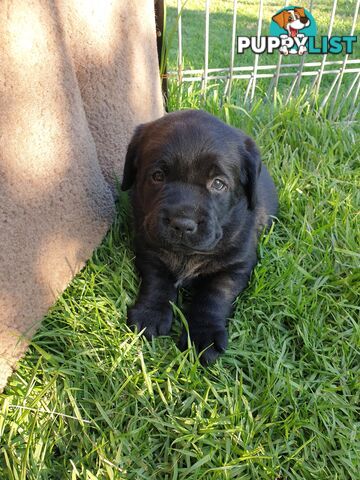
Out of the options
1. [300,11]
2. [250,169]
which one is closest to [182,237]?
[250,169]

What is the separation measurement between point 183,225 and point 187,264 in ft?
1.41

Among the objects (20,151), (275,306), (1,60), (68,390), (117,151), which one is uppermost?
(1,60)

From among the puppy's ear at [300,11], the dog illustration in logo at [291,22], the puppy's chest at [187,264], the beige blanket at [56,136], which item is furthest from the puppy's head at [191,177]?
the puppy's ear at [300,11]

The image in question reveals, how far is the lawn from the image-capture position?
1619mm

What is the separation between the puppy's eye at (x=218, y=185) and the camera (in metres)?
2.05

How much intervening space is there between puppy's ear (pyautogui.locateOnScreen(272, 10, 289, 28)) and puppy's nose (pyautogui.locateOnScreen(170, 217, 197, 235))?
8.59 ft

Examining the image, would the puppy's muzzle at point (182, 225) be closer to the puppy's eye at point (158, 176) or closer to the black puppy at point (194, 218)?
the black puppy at point (194, 218)

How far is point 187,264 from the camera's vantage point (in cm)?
227

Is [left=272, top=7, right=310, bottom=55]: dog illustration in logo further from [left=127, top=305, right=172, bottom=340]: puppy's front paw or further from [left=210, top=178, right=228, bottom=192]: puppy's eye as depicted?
[left=127, top=305, right=172, bottom=340]: puppy's front paw

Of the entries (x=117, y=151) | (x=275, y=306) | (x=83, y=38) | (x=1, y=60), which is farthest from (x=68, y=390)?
(x=83, y=38)

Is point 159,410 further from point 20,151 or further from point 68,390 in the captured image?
point 20,151

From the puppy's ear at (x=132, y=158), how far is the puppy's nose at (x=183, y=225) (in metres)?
0.49

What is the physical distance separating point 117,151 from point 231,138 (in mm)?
767

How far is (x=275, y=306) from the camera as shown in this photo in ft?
7.33
